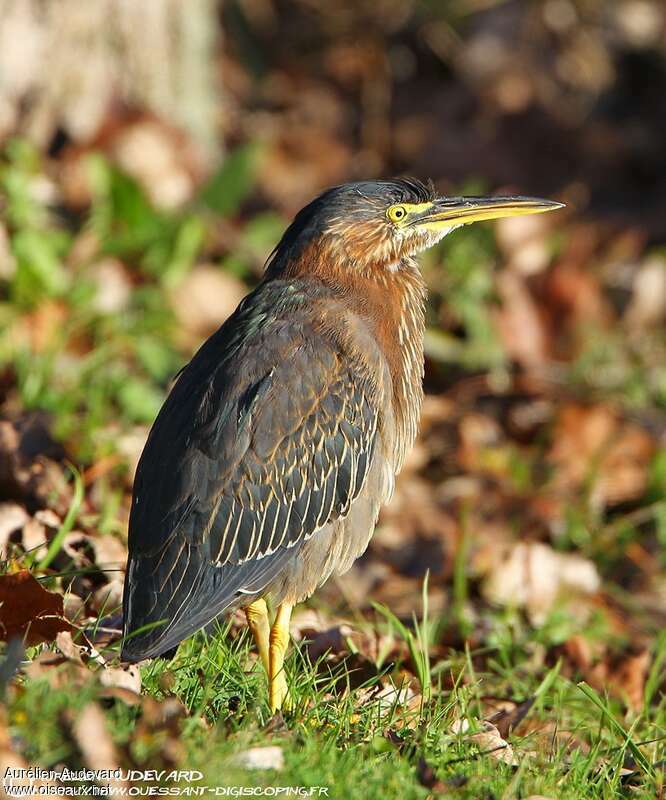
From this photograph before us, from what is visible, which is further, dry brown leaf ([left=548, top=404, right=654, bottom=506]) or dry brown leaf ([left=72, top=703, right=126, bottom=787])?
dry brown leaf ([left=548, top=404, right=654, bottom=506])

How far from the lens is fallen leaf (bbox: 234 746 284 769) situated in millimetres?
3276

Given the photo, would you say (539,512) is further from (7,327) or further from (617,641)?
(7,327)

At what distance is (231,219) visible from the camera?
28.9 ft

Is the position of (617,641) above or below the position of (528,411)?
below

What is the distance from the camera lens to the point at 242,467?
4.33 metres

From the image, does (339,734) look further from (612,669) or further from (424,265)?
(424,265)

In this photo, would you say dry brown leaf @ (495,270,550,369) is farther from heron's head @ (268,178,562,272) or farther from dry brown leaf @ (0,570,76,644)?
dry brown leaf @ (0,570,76,644)

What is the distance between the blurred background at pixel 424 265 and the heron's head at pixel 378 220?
133cm

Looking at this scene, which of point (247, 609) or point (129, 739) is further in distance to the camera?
point (247, 609)

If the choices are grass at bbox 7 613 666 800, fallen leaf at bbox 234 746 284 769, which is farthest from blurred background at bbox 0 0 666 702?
fallen leaf at bbox 234 746 284 769

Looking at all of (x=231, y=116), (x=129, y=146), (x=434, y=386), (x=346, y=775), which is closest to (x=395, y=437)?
(x=346, y=775)

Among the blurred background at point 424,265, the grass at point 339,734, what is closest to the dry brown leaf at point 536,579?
the blurred background at point 424,265

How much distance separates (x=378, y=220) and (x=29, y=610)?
211 cm

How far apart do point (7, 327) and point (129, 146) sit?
222cm
